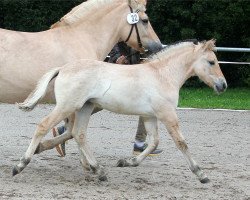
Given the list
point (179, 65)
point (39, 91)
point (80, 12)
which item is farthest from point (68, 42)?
point (179, 65)

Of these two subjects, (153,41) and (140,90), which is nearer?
(140,90)

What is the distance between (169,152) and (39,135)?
288 centimetres

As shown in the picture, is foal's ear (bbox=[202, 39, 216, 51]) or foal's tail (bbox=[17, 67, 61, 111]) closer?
foal's tail (bbox=[17, 67, 61, 111])

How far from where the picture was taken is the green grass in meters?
14.9

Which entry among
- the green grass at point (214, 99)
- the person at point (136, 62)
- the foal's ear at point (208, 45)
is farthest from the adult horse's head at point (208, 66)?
the green grass at point (214, 99)

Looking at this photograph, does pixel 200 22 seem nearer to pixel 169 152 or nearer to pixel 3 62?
pixel 169 152

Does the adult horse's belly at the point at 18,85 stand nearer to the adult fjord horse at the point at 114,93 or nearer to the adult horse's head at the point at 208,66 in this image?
the adult fjord horse at the point at 114,93

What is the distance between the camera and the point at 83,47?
7168 mm

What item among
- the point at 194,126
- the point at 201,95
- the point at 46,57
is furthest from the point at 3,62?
the point at 201,95

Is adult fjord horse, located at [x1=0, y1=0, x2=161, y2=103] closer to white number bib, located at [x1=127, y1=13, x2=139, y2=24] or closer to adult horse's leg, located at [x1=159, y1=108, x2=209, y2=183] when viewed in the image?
white number bib, located at [x1=127, y1=13, x2=139, y2=24]

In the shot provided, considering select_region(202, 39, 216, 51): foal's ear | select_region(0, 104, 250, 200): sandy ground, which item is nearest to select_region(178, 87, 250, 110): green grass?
select_region(0, 104, 250, 200): sandy ground

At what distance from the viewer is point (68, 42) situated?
7074 millimetres

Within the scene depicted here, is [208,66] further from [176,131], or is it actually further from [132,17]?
[132,17]

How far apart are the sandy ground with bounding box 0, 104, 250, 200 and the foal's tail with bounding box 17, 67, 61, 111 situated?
0.74m
